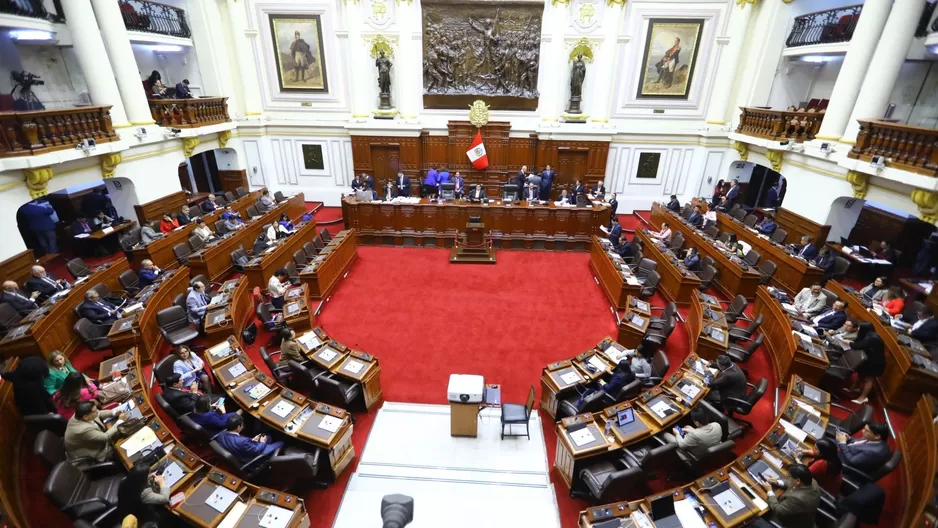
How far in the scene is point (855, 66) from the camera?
33.6 feet

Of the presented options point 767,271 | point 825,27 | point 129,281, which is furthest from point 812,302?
point 129,281

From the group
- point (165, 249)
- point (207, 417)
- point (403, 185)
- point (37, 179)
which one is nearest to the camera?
point (207, 417)

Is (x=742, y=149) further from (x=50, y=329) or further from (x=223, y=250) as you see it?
(x=50, y=329)

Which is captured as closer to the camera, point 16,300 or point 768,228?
point 16,300

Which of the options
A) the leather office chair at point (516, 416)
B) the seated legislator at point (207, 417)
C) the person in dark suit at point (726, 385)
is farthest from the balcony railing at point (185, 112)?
the person in dark suit at point (726, 385)

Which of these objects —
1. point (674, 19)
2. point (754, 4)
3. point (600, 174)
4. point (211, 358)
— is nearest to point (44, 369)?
point (211, 358)

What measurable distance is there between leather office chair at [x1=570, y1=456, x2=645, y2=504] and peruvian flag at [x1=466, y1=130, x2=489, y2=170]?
12.2 meters

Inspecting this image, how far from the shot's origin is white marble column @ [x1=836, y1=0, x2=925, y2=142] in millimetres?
9141

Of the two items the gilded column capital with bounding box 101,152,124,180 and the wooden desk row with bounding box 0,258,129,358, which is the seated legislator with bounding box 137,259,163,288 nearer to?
the wooden desk row with bounding box 0,258,129,358

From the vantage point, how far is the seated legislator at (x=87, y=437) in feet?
16.5

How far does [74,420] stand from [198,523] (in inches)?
85.4

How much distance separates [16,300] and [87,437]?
4.65 meters

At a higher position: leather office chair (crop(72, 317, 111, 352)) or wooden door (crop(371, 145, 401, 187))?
wooden door (crop(371, 145, 401, 187))

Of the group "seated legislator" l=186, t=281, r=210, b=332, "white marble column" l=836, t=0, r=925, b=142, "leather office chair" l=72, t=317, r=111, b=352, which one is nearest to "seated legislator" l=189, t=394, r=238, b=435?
"seated legislator" l=186, t=281, r=210, b=332
